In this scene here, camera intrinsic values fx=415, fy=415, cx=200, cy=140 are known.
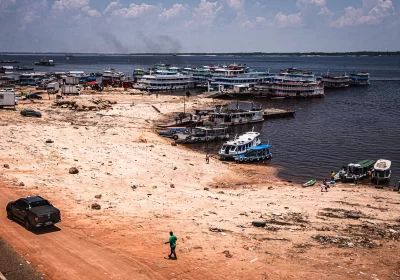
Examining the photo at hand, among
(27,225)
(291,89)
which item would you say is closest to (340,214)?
(27,225)

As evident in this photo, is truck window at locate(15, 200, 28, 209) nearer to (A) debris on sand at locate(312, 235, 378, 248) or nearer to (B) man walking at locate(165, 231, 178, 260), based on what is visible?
(B) man walking at locate(165, 231, 178, 260)

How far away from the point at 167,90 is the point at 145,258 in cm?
12515

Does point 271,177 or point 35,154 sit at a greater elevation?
point 35,154

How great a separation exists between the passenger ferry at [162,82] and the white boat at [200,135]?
72.2 meters

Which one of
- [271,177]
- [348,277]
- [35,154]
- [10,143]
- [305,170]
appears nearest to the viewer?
[348,277]

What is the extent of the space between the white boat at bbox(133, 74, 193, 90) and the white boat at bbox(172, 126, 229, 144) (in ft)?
237

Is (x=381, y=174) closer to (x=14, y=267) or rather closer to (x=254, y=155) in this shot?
(x=254, y=155)

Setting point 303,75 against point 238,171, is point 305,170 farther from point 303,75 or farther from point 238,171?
point 303,75

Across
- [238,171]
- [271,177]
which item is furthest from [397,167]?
[238,171]

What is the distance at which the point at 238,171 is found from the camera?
4941 centimetres

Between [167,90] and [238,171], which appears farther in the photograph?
[167,90]

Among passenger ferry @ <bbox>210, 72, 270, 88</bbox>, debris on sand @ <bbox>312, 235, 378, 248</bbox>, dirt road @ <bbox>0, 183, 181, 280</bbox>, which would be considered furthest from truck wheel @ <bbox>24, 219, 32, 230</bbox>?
passenger ferry @ <bbox>210, 72, 270, 88</bbox>

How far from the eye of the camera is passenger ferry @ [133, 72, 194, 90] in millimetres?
137875

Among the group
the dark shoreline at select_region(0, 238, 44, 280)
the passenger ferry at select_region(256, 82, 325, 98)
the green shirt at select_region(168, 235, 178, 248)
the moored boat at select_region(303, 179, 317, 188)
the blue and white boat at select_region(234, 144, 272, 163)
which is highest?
the passenger ferry at select_region(256, 82, 325, 98)
